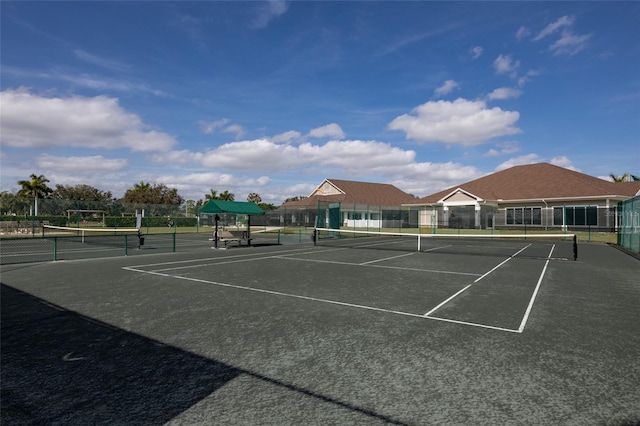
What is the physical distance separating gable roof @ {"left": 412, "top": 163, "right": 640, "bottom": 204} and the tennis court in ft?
104

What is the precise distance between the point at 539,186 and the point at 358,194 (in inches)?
1147

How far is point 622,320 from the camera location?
7.24m

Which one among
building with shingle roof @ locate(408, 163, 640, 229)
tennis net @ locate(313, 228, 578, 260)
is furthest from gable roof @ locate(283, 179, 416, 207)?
tennis net @ locate(313, 228, 578, 260)

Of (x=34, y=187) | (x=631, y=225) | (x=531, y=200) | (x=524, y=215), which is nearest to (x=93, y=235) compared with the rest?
(x=631, y=225)

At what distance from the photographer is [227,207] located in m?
23.2

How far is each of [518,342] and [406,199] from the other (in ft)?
222

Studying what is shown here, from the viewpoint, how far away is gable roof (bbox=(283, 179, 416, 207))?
62875mm

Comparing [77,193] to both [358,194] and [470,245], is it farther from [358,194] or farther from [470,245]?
[470,245]

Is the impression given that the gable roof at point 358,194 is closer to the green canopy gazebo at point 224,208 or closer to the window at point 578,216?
the window at point 578,216

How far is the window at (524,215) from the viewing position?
130ft

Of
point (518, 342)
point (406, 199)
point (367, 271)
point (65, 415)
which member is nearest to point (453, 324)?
point (518, 342)

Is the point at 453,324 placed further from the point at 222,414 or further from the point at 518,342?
the point at 222,414

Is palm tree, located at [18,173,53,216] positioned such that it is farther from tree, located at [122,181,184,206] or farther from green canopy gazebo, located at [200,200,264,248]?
green canopy gazebo, located at [200,200,264,248]

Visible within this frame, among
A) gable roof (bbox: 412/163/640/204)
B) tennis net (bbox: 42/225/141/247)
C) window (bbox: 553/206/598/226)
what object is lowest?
tennis net (bbox: 42/225/141/247)
